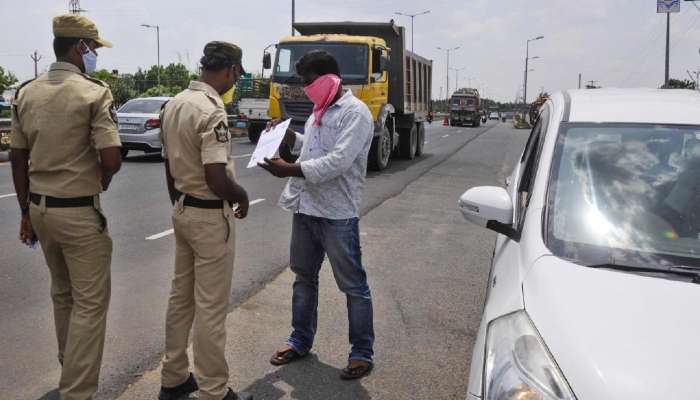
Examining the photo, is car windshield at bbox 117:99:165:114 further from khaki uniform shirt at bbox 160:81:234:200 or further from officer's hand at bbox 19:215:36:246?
khaki uniform shirt at bbox 160:81:234:200

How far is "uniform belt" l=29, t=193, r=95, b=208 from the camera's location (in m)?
3.16

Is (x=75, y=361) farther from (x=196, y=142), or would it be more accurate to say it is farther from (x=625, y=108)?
(x=625, y=108)

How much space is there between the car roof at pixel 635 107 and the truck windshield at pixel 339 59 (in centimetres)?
1038

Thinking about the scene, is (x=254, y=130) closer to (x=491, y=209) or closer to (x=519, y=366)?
(x=491, y=209)

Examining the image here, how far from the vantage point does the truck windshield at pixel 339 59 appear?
46.6ft

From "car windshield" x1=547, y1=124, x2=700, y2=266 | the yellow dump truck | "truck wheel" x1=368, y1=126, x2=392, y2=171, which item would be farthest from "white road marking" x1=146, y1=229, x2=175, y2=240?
"truck wheel" x1=368, y1=126, x2=392, y2=171

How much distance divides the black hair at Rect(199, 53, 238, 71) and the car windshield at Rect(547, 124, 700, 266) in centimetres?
164

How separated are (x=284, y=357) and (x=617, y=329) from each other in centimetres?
237

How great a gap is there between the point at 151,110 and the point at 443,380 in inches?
568

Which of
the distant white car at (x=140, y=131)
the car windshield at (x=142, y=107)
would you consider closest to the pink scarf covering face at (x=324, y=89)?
the distant white car at (x=140, y=131)

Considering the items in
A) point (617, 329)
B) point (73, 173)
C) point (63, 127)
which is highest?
point (63, 127)

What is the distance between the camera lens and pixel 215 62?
3336 millimetres

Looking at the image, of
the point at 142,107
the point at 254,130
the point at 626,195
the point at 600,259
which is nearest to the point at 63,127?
the point at 600,259

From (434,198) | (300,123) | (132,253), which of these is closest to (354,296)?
(132,253)
